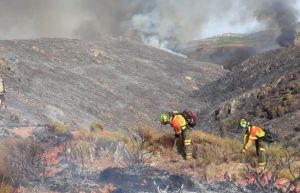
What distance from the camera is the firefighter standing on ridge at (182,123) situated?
11.6 metres

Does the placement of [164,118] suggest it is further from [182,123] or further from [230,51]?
[230,51]

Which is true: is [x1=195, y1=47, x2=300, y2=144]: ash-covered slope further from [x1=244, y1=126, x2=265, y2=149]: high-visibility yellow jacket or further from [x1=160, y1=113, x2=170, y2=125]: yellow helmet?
[x1=160, y1=113, x2=170, y2=125]: yellow helmet

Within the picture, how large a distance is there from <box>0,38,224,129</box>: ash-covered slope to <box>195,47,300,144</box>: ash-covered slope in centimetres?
306

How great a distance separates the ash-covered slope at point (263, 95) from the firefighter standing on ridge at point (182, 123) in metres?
8.26

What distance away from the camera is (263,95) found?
30062 millimetres

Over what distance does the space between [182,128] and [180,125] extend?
0.14 m

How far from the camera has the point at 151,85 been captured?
42.0m

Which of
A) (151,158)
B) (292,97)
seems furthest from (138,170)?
(292,97)

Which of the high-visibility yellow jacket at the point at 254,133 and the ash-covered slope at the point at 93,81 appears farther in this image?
the ash-covered slope at the point at 93,81

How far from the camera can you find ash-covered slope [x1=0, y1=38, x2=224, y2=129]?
2552 centimetres

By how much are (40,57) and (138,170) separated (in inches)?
1206

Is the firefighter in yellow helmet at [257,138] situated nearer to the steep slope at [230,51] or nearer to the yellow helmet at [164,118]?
the yellow helmet at [164,118]

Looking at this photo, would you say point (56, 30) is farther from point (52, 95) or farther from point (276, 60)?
point (52, 95)

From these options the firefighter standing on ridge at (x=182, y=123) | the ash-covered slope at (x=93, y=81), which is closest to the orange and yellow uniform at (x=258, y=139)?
the firefighter standing on ridge at (x=182, y=123)
